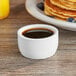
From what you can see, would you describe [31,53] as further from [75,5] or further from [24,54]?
[75,5]

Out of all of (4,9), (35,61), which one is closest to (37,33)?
(35,61)

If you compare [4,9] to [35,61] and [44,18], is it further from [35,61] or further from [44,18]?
[35,61]

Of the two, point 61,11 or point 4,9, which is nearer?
point 61,11

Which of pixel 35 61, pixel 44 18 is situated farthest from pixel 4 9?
pixel 35 61

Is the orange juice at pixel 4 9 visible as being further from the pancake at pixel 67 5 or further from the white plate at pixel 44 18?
the pancake at pixel 67 5

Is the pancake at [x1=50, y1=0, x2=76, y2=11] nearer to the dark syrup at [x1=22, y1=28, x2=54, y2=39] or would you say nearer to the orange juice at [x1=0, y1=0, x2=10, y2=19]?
the dark syrup at [x1=22, y1=28, x2=54, y2=39]

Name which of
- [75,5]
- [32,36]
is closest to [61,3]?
[75,5]

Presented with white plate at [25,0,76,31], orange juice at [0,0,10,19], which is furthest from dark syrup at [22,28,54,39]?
orange juice at [0,0,10,19]
